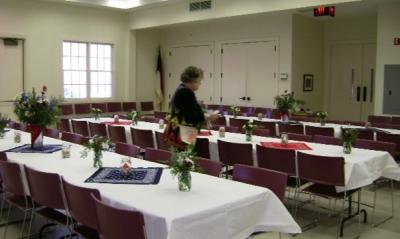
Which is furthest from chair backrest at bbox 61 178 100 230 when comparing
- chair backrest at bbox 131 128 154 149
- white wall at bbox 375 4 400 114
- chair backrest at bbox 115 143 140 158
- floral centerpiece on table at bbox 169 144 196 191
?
white wall at bbox 375 4 400 114

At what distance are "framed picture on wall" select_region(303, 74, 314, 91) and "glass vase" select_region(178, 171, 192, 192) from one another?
29.7 ft

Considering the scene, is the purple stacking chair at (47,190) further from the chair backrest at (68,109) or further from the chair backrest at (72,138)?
the chair backrest at (68,109)

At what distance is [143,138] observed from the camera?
6559 mm

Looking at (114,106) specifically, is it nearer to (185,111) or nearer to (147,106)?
(147,106)

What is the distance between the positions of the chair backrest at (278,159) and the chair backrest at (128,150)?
52.7 inches

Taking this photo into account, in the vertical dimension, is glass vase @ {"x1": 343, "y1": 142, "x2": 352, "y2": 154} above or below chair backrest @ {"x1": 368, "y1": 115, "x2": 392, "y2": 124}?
below

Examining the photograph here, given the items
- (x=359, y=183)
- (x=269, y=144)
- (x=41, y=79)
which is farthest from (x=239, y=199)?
(x=41, y=79)

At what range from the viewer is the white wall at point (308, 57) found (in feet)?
36.6

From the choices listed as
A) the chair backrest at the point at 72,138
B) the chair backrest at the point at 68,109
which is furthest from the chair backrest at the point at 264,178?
the chair backrest at the point at 68,109

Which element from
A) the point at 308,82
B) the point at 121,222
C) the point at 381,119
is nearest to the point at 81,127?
the point at 121,222

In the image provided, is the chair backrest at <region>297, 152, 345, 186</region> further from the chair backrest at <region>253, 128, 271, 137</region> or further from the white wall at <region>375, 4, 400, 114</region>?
the white wall at <region>375, 4, 400, 114</region>

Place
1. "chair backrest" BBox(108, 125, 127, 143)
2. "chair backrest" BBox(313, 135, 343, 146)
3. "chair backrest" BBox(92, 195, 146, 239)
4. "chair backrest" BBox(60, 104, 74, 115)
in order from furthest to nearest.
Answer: "chair backrest" BBox(60, 104, 74, 115), "chair backrest" BBox(108, 125, 127, 143), "chair backrest" BBox(313, 135, 343, 146), "chair backrest" BBox(92, 195, 146, 239)

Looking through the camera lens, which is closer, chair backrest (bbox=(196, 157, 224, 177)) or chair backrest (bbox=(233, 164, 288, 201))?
chair backrest (bbox=(233, 164, 288, 201))

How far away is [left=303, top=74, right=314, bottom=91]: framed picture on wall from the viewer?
11.6 meters
